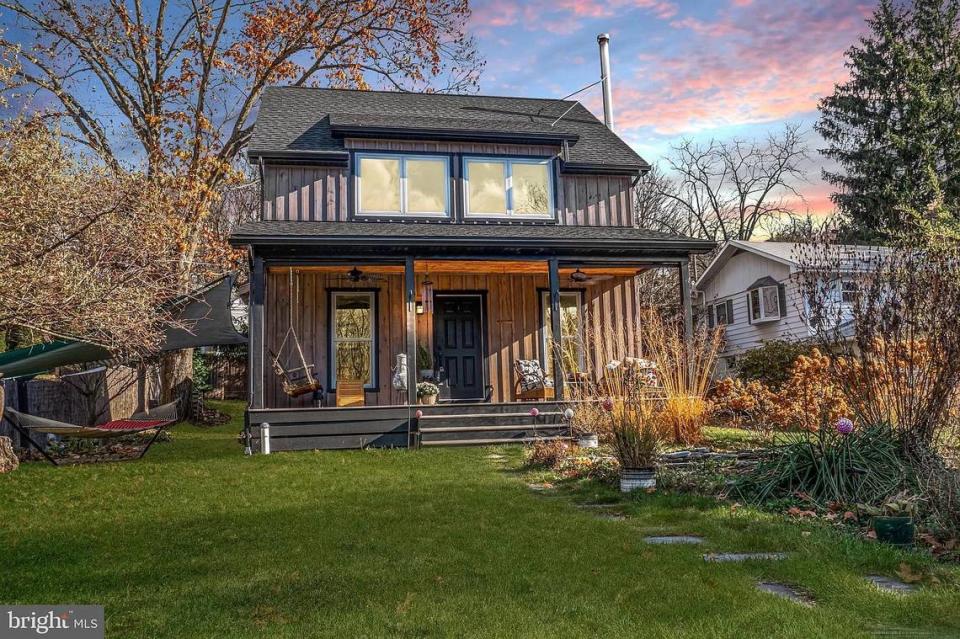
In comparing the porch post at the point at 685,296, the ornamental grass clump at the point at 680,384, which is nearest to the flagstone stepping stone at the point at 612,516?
the ornamental grass clump at the point at 680,384

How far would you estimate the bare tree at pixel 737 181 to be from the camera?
30719mm

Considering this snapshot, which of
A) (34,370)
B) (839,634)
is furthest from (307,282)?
(839,634)

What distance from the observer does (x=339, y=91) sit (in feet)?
50.7

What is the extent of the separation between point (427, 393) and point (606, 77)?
31.7ft

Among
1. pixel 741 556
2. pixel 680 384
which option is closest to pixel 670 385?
pixel 680 384

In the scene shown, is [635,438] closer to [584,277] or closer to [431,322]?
[431,322]

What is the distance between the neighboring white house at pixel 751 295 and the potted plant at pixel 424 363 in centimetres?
1084

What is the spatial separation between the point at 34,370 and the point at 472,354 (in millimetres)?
6981

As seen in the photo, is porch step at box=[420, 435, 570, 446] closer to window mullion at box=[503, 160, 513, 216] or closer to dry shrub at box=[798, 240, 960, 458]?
window mullion at box=[503, 160, 513, 216]

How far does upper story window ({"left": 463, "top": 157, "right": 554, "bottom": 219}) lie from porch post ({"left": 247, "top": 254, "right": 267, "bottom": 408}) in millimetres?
4188

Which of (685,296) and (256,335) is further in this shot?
(685,296)

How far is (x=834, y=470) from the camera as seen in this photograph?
18.0 ft

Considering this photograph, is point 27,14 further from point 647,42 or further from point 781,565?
point 781,565

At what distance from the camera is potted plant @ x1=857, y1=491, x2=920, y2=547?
13.7ft
